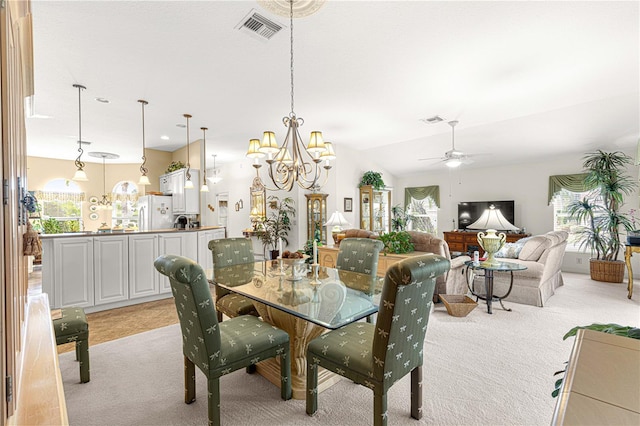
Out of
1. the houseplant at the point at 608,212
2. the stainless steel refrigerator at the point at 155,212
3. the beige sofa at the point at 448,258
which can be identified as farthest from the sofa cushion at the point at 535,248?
the stainless steel refrigerator at the point at 155,212

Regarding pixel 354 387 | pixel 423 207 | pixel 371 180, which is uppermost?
pixel 371 180

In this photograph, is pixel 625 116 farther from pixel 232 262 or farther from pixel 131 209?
pixel 131 209

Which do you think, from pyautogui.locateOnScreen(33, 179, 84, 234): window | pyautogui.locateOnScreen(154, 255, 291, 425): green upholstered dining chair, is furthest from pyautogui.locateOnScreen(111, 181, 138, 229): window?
pyautogui.locateOnScreen(154, 255, 291, 425): green upholstered dining chair

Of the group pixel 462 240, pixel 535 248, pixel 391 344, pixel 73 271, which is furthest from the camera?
pixel 462 240

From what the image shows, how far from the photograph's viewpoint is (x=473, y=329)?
3240mm

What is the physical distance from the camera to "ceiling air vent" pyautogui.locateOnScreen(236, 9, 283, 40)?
7.82ft

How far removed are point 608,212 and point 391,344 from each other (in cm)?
611

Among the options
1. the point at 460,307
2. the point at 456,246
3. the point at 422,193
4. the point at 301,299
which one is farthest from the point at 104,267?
the point at 422,193

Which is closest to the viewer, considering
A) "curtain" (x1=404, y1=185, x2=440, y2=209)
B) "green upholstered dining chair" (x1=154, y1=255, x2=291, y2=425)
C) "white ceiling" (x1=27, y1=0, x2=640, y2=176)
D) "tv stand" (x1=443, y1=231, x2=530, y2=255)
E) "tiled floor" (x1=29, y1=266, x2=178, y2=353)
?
"green upholstered dining chair" (x1=154, y1=255, x2=291, y2=425)

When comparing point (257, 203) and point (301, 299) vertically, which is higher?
point (257, 203)

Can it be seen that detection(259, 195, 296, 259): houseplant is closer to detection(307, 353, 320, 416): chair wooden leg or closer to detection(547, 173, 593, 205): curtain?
detection(307, 353, 320, 416): chair wooden leg

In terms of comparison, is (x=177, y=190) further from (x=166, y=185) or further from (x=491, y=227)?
(x=491, y=227)

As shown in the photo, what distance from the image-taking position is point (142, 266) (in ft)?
14.2

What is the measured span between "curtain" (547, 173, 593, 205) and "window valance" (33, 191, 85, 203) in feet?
39.3
